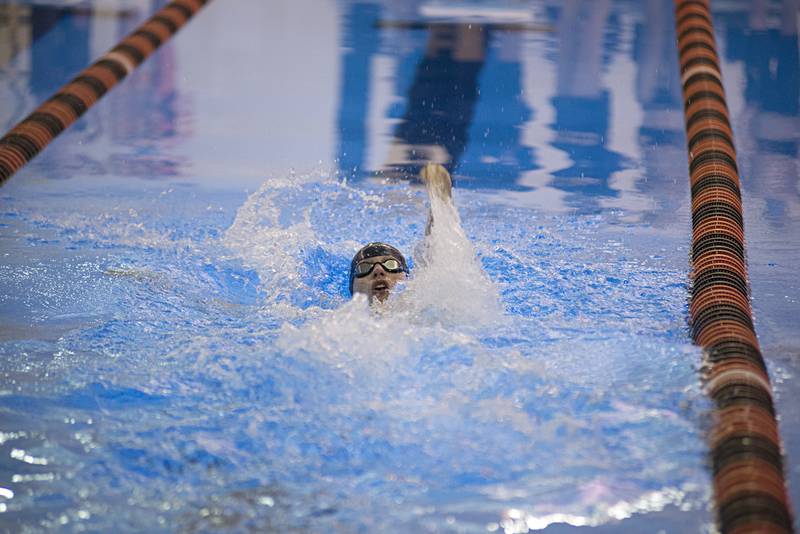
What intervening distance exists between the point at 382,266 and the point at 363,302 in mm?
443

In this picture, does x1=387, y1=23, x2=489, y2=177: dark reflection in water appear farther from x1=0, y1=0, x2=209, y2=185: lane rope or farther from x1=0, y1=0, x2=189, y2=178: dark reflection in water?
x1=0, y1=0, x2=209, y2=185: lane rope

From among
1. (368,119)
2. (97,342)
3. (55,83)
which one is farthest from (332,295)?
(55,83)

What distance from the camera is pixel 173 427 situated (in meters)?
2.34

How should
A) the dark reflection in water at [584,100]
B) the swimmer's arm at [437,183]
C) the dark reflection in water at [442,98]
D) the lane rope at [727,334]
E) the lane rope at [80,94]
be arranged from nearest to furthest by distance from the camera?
the lane rope at [727,334] → the swimmer's arm at [437,183] → the lane rope at [80,94] → the dark reflection in water at [584,100] → the dark reflection in water at [442,98]

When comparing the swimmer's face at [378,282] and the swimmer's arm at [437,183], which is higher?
the swimmer's arm at [437,183]

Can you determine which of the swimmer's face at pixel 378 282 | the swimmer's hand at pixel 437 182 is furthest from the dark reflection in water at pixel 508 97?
the swimmer's face at pixel 378 282

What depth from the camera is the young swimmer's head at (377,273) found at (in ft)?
10.1

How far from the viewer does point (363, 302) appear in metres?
2.67

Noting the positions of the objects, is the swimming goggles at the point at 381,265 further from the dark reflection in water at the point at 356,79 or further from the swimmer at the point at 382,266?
the dark reflection in water at the point at 356,79

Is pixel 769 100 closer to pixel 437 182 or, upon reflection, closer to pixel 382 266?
pixel 437 182

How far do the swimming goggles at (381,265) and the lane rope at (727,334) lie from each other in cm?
90

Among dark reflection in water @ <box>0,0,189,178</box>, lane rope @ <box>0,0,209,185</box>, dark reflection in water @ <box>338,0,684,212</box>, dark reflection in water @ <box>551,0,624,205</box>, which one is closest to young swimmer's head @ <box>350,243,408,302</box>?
dark reflection in water @ <box>338,0,684,212</box>

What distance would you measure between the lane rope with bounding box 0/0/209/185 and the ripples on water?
2.97ft

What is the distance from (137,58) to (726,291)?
12.8ft
